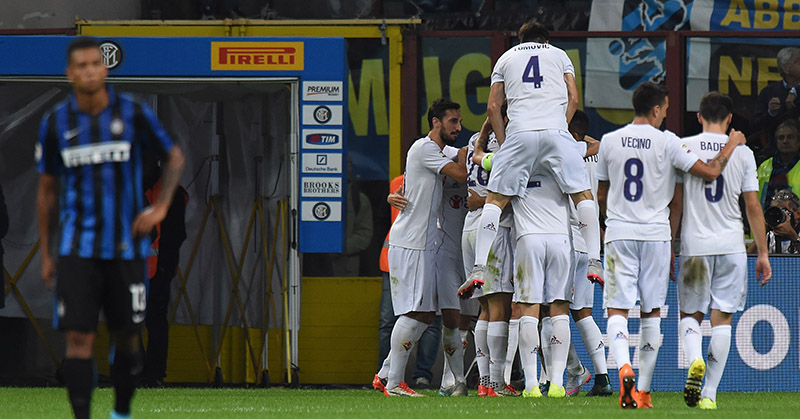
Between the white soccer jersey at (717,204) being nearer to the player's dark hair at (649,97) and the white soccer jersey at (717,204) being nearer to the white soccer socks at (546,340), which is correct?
the player's dark hair at (649,97)

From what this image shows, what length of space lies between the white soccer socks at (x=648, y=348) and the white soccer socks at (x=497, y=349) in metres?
1.46

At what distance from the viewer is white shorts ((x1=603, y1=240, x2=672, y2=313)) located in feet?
29.5

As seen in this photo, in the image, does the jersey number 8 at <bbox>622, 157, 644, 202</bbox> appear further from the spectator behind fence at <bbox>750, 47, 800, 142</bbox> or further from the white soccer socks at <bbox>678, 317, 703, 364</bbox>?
the spectator behind fence at <bbox>750, 47, 800, 142</bbox>

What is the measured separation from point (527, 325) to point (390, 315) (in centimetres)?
374

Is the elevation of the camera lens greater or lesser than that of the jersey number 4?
lesser

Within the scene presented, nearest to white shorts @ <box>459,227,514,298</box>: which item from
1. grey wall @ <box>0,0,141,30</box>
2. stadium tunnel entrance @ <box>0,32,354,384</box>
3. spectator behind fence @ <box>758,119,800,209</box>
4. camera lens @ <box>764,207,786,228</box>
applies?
stadium tunnel entrance @ <box>0,32,354,384</box>

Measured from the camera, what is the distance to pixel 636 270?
9.02 meters

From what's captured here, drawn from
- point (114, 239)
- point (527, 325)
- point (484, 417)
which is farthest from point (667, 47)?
point (114, 239)

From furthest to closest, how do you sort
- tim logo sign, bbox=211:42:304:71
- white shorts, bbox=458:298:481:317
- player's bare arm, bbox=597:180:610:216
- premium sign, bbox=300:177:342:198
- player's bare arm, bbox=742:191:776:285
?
1. premium sign, bbox=300:177:342:198
2. tim logo sign, bbox=211:42:304:71
3. white shorts, bbox=458:298:481:317
4. player's bare arm, bbox=597:180:610:216
5. player's bare arm, bbox=742:191:776:285

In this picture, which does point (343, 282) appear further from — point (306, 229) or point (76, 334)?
point (76, 334)

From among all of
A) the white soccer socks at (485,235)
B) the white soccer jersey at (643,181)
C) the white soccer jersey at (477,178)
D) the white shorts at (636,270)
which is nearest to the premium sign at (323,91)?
the white soccer jersey at (477,178)

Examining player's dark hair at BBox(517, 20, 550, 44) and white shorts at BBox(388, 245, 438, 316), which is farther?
white shorts at BBox(388, 245, 438, 316)

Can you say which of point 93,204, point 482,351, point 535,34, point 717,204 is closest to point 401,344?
point 482,351

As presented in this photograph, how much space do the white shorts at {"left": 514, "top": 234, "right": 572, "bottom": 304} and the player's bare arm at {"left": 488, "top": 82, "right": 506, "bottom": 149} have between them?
0.76 metres
